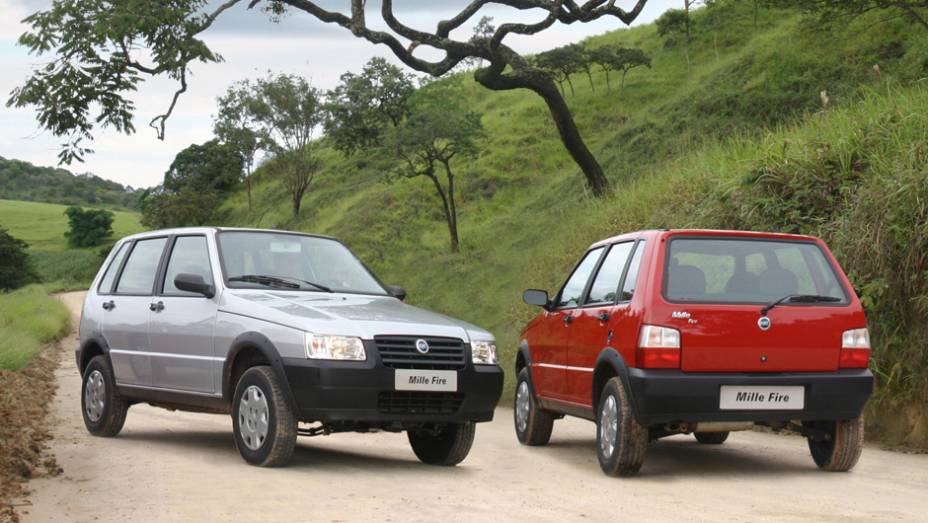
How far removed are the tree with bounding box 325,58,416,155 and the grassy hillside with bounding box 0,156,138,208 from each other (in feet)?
325

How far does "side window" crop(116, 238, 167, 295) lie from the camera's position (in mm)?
11383

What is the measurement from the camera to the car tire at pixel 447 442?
980 centimetres

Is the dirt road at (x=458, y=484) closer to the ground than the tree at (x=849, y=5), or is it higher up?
closer to the ground

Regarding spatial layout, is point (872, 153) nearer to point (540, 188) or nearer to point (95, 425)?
point (95, 425)

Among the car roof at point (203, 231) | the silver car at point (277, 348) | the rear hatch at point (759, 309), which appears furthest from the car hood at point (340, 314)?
the rear hatch at point (759, 309)

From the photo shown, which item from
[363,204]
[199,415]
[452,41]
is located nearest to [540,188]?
[363,204]

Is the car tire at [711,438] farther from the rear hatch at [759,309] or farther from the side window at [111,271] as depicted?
the side window at [111,271]

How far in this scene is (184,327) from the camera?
10.3 meters

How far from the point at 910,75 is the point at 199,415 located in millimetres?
16921

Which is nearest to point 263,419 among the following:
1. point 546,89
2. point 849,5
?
point 546,89

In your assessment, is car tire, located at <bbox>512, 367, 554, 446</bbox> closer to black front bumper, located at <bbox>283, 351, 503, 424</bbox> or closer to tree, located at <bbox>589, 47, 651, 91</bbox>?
black front bumper, located at <bbox>283, 351, 503, 424</bbox>

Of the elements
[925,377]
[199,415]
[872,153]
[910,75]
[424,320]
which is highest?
[910,75]

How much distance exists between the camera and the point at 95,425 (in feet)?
38.1

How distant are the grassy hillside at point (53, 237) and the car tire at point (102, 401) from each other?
211ft
